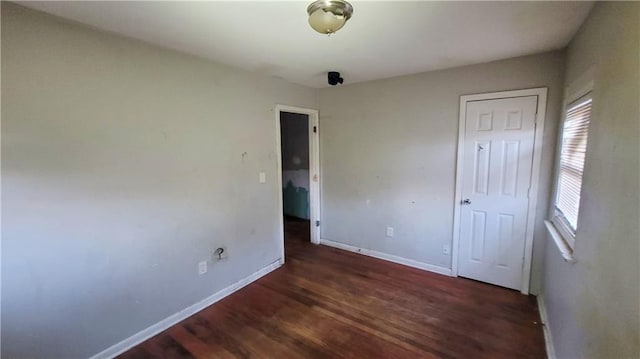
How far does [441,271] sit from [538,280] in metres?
0.89

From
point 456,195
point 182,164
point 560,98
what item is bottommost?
point 456,195

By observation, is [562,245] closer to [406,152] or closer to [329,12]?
[406,152]

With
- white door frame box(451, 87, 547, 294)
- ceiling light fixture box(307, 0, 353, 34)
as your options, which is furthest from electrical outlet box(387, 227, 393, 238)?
ceiling light fixture box(307, 0, 353, 34)

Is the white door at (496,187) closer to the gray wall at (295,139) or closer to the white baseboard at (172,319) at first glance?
the white baseboard at (172,319)

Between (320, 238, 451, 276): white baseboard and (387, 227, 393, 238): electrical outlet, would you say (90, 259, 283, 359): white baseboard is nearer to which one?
(320, 238, 451, 276): white baseboard

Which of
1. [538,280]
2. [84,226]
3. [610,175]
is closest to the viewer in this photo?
[610,175]

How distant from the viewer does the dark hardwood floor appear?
6.71 feet

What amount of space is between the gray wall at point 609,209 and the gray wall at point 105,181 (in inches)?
105

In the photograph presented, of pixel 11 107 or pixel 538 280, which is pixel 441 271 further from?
pixel 11 107

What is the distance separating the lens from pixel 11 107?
1.52m

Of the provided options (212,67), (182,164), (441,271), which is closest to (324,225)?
(441,271)

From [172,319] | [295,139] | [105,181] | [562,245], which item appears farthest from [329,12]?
[295,139]

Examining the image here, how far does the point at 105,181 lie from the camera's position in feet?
6.25

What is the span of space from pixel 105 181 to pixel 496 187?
133 inches
